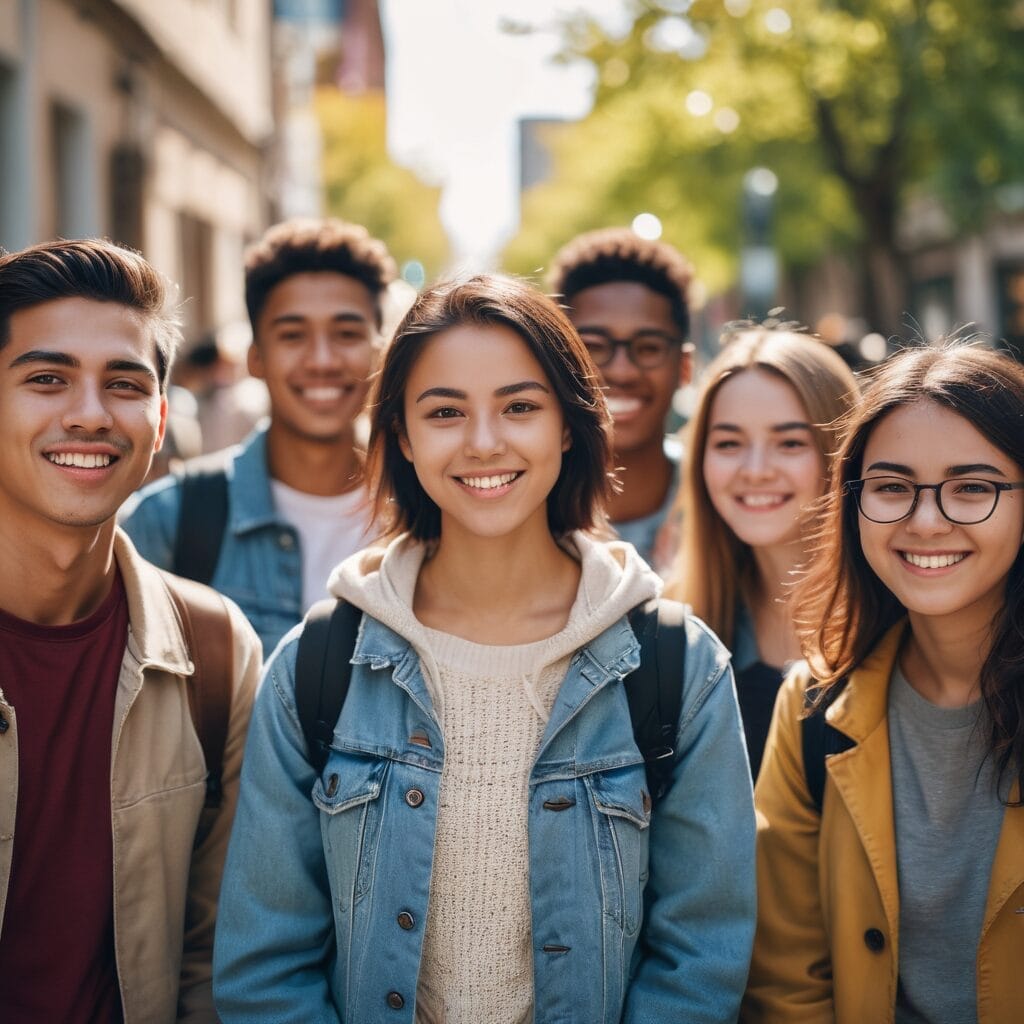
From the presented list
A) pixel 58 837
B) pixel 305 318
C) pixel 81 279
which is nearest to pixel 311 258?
pixel 305 318

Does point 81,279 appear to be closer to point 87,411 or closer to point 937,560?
point 87,411

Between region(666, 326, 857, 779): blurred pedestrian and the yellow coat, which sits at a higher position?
region(666, 326, 857, 779): blurred pedestrian

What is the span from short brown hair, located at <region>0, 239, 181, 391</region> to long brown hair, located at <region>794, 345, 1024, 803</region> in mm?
1629

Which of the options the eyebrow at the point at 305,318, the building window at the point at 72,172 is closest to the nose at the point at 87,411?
the eyebrow at the point at 305,318

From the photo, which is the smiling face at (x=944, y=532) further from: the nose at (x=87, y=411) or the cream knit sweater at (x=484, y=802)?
the nose at (x=87, y=411)

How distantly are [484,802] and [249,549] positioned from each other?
1671 millimetres

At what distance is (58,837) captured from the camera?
2.79 m

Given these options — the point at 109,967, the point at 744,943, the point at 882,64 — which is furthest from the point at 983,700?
the point at 882,64

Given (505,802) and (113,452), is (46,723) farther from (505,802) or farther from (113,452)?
(505,802)

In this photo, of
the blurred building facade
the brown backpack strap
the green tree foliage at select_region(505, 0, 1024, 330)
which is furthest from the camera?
the green tree foliage at select_region(505, 0, 1024, 330)

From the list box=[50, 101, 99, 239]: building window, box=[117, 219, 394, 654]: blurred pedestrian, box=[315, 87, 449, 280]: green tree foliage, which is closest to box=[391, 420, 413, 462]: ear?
box=[117, 219, 394, 654]: blurred pedestrian

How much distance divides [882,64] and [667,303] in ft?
37.8

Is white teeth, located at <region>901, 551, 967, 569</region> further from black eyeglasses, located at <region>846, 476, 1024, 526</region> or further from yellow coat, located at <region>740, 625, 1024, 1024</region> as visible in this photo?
yellow coat, located at <region>740, 625, 1024, 1024</region>

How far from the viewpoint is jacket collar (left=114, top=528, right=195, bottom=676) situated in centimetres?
293
